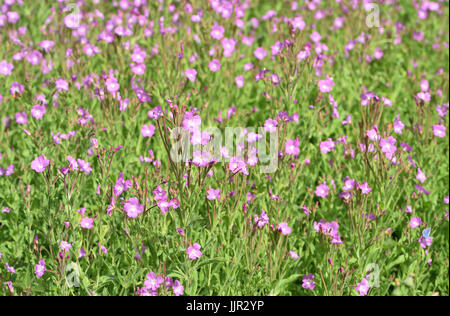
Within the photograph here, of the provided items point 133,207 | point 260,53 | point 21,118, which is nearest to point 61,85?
point 21,118

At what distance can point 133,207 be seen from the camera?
3055mm

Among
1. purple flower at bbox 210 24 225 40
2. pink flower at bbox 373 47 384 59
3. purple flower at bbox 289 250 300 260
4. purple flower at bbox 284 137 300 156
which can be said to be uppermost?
purple flower at bbox 210 24 225 40

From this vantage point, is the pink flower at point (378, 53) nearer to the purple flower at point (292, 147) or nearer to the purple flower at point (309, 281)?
the purple flower at point (292, 147)

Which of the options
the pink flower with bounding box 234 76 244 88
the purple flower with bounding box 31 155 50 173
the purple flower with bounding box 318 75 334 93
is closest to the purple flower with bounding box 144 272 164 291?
the purple flower with bounding box 31 155 50 173

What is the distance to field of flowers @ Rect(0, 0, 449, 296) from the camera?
316 centimetres

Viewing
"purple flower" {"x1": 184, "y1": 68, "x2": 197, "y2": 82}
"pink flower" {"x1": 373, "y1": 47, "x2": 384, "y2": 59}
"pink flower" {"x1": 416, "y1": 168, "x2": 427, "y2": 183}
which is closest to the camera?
"pink flower" {"x1": 416, "y1": 168, "x2": 427, "y2": 183}

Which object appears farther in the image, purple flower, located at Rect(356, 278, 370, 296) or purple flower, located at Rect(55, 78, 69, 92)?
purple flower, located at Rect(55, 78, 69, 92)

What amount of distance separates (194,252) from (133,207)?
425 mm

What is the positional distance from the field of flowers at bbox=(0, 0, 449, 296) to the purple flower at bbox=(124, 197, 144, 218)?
0.01 metres

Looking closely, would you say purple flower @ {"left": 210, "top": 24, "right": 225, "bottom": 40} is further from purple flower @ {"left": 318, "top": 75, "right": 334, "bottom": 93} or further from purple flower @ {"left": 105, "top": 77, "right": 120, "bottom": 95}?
purple flower @ {"left": 105, "top": 77, "right": 120, "bottom": 95}

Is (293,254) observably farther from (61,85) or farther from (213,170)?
(61,85)

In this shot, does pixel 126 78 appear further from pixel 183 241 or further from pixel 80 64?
pixel 183 241

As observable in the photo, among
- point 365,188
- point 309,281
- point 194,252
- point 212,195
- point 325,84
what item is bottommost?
point 309,281

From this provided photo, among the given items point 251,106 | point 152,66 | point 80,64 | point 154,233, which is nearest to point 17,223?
point 154,233
